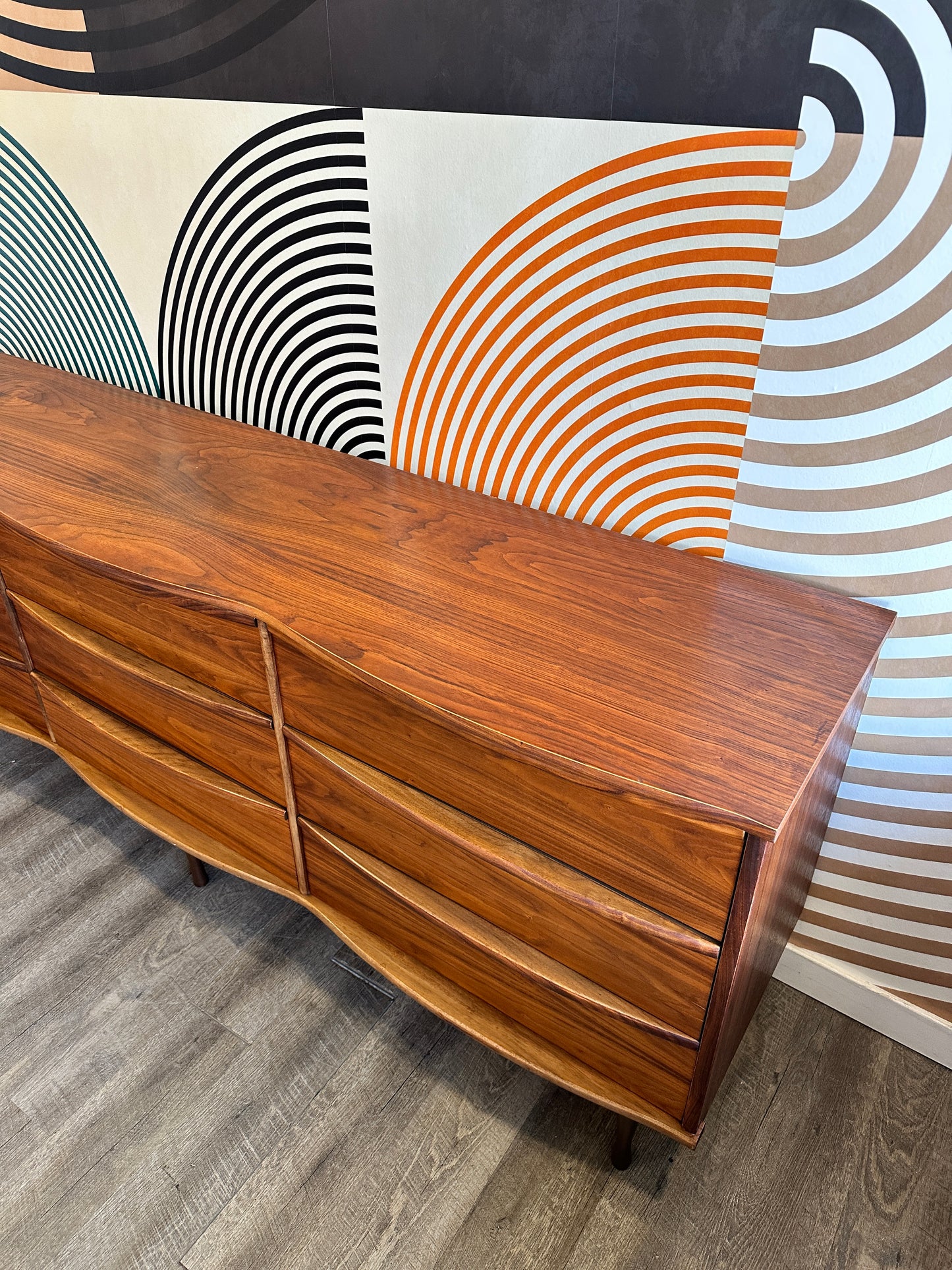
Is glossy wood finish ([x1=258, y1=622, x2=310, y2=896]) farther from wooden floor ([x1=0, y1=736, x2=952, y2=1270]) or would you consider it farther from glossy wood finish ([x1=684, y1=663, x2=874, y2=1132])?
glossy wood finish ([x1=684, y1=663, x2=874, y2=1132])

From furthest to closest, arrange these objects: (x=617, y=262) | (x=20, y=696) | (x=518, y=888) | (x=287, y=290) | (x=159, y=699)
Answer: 1. (x=20, y=696)
2. (x=287, y=290)
3. (x=159, y=699)
4. (x=617, y=262)
5. (x=518, y=888)

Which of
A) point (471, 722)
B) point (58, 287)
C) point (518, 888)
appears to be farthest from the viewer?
point (58, 287)

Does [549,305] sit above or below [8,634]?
above

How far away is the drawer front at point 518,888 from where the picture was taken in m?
0.97

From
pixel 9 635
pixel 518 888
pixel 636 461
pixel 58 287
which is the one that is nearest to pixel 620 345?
pixel 636 461

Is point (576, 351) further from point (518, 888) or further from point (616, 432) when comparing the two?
point (518, 888)

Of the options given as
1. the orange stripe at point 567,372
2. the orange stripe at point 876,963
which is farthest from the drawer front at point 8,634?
the orange stripe at point 876,963

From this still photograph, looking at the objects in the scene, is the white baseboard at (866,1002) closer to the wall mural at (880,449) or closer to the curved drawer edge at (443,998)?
the wall mural at (880,449)

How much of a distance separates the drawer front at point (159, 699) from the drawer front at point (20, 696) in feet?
0.35

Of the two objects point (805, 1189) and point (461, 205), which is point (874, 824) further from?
point (461, 205)

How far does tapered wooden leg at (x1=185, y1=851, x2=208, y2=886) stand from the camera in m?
1.64

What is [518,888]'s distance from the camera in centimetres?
105

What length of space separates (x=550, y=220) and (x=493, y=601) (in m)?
0.53

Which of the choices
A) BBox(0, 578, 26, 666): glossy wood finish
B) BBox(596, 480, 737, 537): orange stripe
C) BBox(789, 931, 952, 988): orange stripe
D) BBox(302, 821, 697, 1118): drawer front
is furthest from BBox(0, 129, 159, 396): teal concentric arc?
BBox(789, 931, 952, 988): orange stripe
